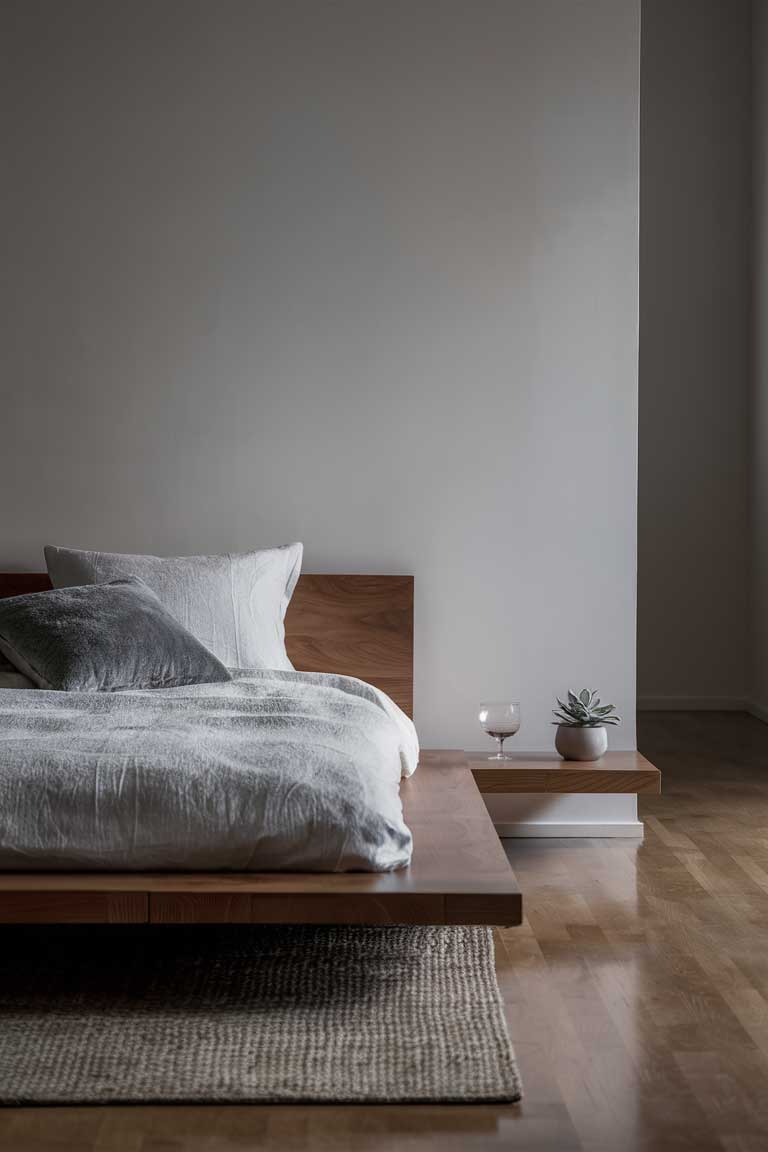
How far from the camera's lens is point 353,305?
3.91 m

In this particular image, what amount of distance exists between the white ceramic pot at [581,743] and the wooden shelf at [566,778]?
78 millimetres

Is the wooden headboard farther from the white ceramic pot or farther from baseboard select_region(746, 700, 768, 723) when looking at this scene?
baseboard select_region(746, 700, 768, 723)

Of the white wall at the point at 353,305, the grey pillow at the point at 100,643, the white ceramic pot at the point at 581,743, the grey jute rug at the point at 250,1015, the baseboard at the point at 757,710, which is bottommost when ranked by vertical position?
the grey jute rug at the point at 250,1015

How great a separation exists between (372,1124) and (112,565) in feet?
6.99

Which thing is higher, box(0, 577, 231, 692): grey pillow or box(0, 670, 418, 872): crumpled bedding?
box(0, 577, 231, 692): grey pillow


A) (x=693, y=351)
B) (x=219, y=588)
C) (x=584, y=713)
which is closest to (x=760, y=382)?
(x=693, y=351)

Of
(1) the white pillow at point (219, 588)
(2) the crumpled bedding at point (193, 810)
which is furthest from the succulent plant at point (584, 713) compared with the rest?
(2) the crumpled bedding at point (193, 810)

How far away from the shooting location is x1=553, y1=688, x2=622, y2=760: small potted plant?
142 inches

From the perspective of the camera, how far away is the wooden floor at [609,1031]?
1.85 m

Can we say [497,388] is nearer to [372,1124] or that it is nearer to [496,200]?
[496,200]

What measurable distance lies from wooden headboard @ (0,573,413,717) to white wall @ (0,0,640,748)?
0.33ft

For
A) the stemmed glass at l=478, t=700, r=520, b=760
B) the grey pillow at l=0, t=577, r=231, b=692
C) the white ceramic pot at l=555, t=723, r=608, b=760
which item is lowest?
the white ceramic pot at l=555, t=723, r=608, b=760

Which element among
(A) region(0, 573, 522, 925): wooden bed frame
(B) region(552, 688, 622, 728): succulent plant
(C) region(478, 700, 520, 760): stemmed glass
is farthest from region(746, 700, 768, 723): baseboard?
(A) region(0, 573, 522, 925): wooden bed frame

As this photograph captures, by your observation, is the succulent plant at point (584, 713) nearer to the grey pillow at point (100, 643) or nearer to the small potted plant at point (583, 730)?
the small potted plant at point (583, 730)
